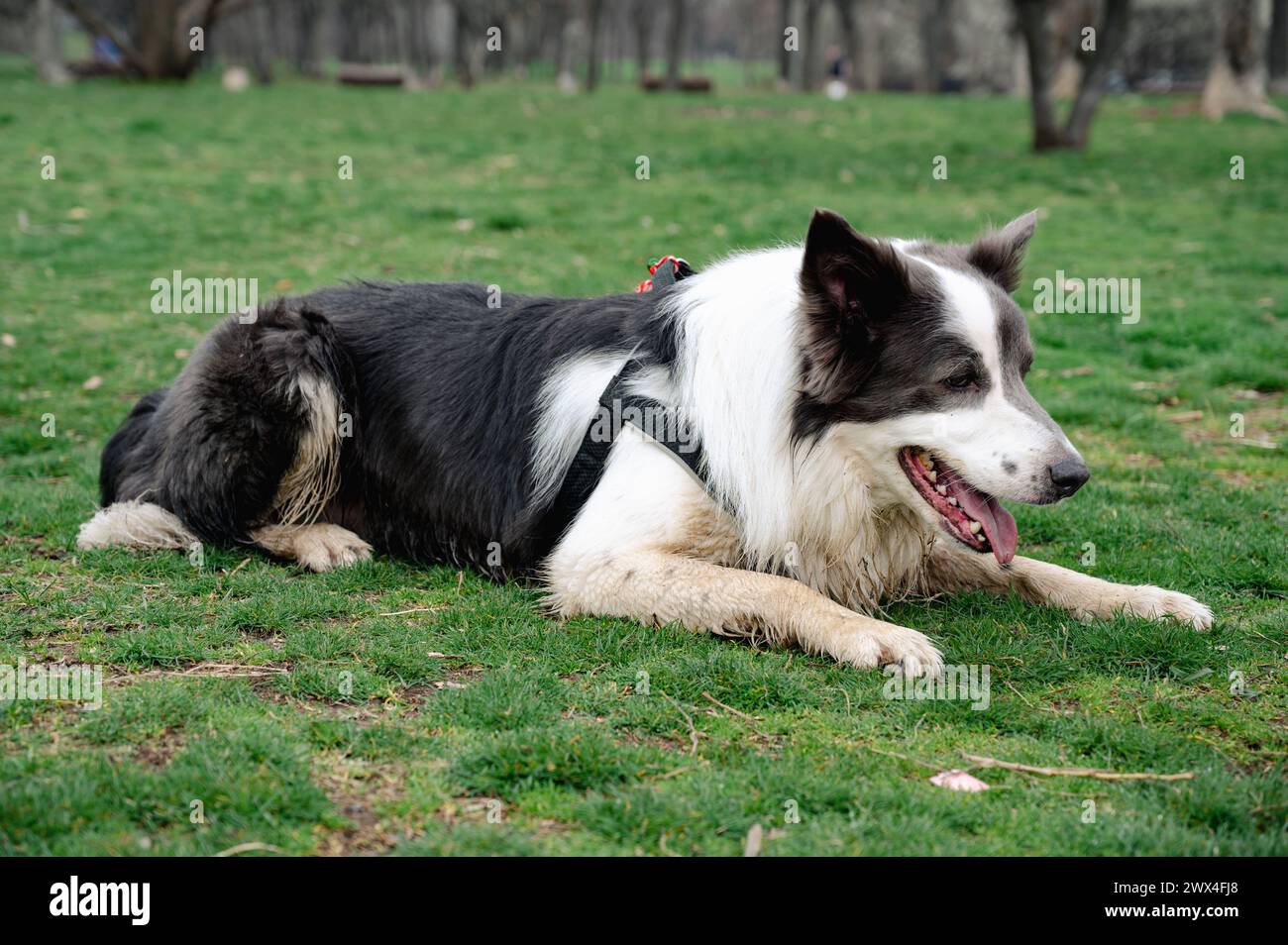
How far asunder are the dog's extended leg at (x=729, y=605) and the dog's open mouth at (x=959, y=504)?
0.43 metres

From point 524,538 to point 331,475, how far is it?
3.71 feet

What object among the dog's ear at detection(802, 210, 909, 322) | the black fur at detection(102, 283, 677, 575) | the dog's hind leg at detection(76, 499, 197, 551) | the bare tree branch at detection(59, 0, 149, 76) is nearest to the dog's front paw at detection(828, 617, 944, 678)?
the dog's ear at detection(802, 210, 909, 322)

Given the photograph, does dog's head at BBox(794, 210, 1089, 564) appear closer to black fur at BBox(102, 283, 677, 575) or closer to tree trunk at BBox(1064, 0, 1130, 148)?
black fur at BBox(102, 283, 677, 575)

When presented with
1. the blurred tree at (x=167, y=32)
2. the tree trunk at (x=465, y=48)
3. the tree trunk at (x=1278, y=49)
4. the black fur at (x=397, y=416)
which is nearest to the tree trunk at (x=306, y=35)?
the tree trunk at (x=465, y=48)

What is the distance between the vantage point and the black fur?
5.38 metres

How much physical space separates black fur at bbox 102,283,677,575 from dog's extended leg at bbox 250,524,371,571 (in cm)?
11

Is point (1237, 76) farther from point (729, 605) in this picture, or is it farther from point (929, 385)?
A: point (729, 605)

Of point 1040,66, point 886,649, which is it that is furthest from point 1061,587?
point 1040,66

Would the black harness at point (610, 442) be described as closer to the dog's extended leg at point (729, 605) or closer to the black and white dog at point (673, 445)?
the black and white dog at point (673, 445)

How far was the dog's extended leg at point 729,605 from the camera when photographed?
4.46 meters

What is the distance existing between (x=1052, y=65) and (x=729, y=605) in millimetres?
18612

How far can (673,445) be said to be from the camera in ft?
16.3

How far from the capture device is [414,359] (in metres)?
5.66
